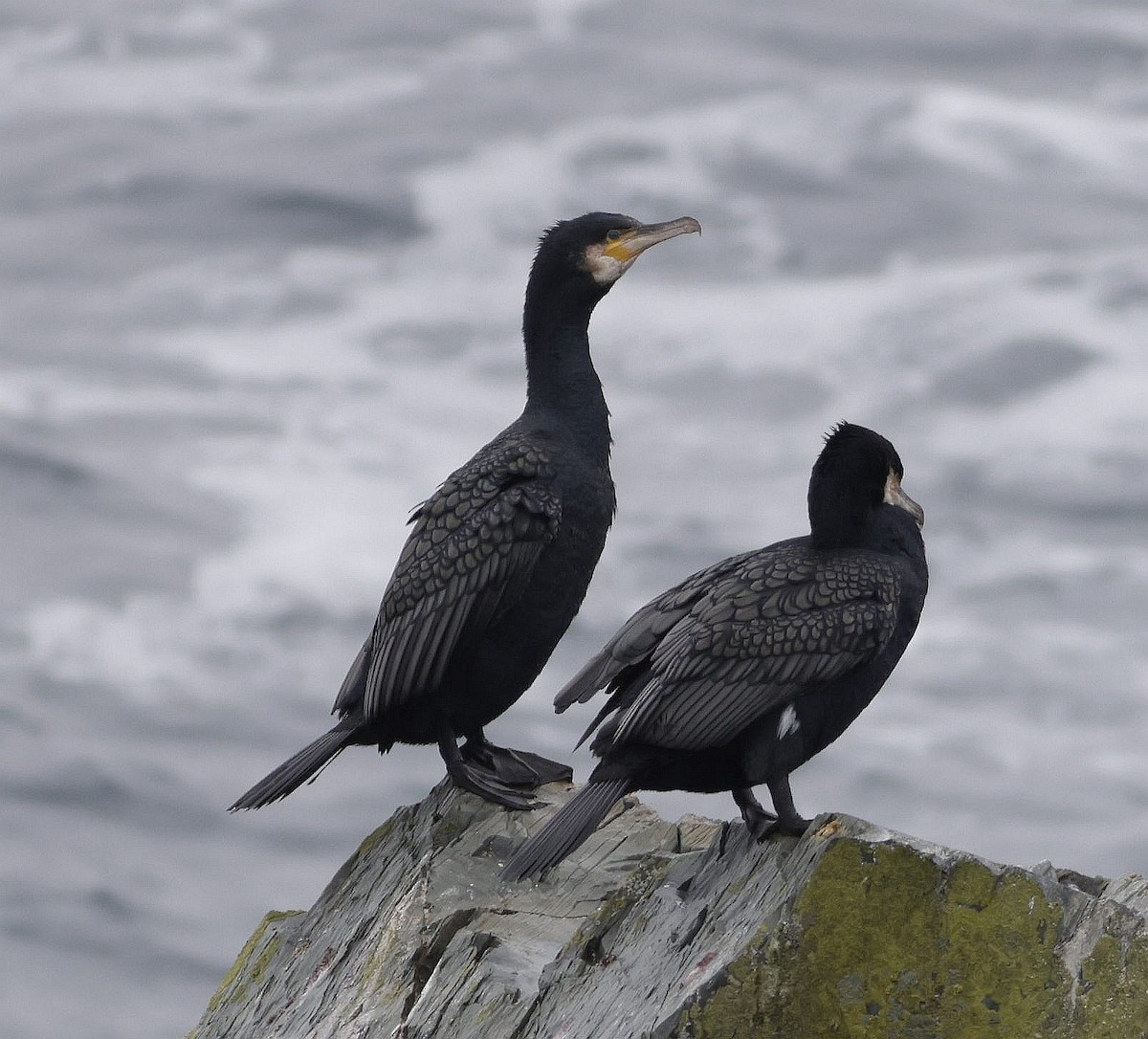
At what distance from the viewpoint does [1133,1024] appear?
17.9 ft

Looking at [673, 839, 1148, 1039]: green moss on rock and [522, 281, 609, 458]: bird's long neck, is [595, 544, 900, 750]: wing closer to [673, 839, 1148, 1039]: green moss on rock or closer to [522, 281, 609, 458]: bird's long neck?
[673, 839, 1148, 1039]: green moss on rock

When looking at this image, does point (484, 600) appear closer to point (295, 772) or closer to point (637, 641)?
point (295, 772)

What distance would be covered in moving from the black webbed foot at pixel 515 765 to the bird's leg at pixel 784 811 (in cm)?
147

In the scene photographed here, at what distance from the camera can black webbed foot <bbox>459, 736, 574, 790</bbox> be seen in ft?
26.1

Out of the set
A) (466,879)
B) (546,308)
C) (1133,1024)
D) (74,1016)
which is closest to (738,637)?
(466,879)

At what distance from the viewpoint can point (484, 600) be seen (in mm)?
8039

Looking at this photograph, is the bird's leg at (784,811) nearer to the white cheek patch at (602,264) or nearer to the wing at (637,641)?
the wing at (637,641)

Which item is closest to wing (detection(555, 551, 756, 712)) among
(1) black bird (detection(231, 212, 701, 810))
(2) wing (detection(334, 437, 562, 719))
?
(1) black bird (detection(231, 212, 701, 810))

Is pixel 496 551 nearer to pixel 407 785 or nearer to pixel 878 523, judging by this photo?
pixel 878 523

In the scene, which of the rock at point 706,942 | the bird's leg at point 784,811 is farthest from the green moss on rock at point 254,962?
the bird's leg at point 784,811

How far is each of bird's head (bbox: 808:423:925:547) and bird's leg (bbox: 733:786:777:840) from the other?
3.01 ft

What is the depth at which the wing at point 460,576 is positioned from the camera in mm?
7988

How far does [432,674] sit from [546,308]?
1668mm

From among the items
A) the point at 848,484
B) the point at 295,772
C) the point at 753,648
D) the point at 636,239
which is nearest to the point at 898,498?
the point at 848,484
